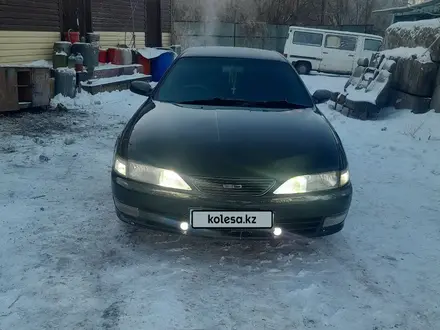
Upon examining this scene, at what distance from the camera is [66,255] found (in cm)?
314

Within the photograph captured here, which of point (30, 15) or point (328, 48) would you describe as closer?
point (30, 15)

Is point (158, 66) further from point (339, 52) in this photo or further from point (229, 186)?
point (229, 186)

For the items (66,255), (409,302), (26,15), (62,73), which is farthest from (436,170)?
(26,15)

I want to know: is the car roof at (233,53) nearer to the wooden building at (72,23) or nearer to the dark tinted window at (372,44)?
the wooden building at (72,23)

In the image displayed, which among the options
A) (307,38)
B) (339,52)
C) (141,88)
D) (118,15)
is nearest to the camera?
(141,88)

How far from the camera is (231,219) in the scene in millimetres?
2918

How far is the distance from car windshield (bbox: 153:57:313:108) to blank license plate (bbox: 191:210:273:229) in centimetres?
143

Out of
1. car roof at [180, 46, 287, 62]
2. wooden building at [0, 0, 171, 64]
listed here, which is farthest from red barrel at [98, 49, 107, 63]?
car roof at [180, 46, 287, 62]

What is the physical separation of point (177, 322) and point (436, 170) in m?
4.45

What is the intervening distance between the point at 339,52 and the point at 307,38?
1647mm

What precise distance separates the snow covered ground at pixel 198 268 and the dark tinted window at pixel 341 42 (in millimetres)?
16669

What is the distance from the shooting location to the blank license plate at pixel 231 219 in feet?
9.55

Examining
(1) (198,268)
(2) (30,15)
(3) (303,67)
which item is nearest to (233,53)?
(1) (198,268)

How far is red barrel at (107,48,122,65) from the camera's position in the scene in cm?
1289
